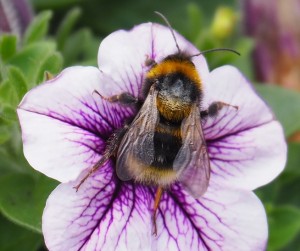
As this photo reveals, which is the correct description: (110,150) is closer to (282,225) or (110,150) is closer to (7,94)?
(7,94)

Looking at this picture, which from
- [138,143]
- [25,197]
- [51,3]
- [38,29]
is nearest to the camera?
[138,143]

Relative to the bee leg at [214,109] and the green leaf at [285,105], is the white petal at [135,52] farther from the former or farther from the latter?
the green leaf at [285,105]

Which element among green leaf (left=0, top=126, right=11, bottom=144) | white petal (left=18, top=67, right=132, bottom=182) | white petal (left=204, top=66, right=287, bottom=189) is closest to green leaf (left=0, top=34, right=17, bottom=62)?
green leaf (left=0, top=126, right=11, bottom=144)

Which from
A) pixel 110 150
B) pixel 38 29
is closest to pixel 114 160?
pixel 110 150

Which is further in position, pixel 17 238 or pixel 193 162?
pixel 17 238

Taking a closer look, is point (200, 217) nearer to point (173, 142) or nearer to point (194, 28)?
point (173, 142)

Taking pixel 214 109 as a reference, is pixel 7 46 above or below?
below

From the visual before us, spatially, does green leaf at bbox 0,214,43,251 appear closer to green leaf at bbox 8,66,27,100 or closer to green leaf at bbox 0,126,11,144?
green leaf at bbox 0,126,11,144

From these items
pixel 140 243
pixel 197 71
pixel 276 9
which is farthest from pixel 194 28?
pixel 140 243
